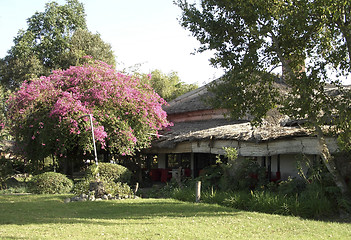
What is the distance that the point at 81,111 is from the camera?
17531 mm

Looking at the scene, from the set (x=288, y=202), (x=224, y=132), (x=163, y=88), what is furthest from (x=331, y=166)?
(x=163, y=88)

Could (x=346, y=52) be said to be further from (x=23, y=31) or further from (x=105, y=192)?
(x=23, y=31)

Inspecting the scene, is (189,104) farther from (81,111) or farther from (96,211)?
(96,211)

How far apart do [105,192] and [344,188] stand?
802 centimetres

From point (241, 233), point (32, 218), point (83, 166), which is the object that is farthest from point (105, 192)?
point (83, 166)

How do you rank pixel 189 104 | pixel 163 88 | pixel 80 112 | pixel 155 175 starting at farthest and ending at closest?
1. pixel 163 88
2. pixel 189 104
3. pixel 155 175
4. pixel 80 112

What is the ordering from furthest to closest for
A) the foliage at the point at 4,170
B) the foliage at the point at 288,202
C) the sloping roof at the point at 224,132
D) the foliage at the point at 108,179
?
the foliage at the point at 4,170, the foliage at the point at 108,179, the sloping roof at the point at 224,132, the foliage at the point at 288,202

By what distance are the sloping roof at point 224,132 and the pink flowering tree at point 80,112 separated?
1506 millimetres

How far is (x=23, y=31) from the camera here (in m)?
36.7

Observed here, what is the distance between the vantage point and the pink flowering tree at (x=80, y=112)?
17.4m

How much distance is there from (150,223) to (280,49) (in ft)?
20.7

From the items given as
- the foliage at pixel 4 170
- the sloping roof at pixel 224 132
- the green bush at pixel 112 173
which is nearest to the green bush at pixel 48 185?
the green bush at pixel 112 173

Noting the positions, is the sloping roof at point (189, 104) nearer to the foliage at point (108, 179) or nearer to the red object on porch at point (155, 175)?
the red object on porch at point (155, 175)

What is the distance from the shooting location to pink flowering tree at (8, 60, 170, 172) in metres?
17.4
